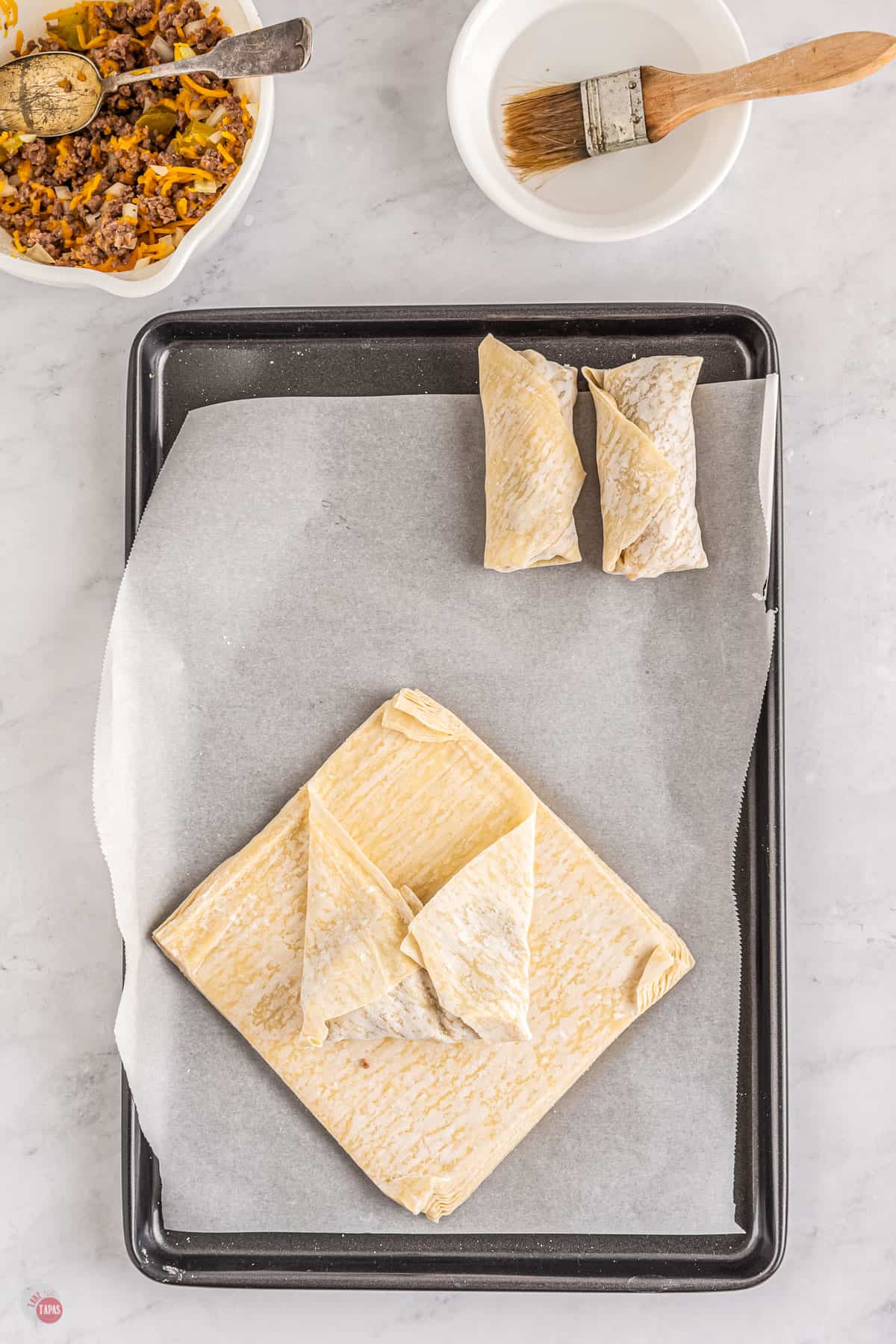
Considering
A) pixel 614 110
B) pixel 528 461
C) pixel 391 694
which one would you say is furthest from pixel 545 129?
pixel 391 694

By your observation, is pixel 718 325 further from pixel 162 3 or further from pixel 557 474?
pixel 162 3

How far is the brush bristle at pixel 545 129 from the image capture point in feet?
4.29

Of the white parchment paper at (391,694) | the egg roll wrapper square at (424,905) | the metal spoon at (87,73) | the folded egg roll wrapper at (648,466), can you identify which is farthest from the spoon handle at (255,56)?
the egg roll wrapper square at (424,905)

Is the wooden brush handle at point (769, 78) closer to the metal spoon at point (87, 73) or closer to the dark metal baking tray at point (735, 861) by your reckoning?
the dark metal baking tray at point (735, 861)

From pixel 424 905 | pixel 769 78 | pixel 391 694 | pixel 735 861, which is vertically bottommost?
pixel 735 861

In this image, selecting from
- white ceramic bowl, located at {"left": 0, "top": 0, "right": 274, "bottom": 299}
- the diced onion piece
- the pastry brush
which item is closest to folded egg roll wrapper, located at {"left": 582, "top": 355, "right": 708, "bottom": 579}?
the pastry brush

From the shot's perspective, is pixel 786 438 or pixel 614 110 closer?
pixel 614 110

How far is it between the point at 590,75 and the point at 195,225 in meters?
0.55

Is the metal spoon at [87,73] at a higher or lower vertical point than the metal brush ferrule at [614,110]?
higher

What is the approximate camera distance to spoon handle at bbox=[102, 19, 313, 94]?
4.01 feet

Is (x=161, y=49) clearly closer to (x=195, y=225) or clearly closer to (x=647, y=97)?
(x=195, y=225)

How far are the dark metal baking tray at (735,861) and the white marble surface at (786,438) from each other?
0.29 ft

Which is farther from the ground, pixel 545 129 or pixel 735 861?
pixel 545 129

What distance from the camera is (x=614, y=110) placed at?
129 cm
